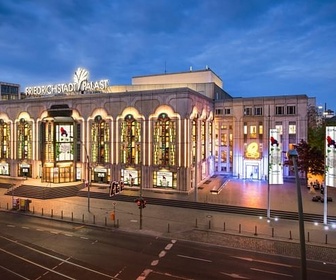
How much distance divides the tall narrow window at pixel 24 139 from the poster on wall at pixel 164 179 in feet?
94.1

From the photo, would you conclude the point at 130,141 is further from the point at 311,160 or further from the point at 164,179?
the point at 311,160

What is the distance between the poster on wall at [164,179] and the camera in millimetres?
50281

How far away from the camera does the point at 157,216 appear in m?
37.1

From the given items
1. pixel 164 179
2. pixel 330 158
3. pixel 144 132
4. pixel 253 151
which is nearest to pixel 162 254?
pixel 330 158

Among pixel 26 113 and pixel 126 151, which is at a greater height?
pixel 26 113

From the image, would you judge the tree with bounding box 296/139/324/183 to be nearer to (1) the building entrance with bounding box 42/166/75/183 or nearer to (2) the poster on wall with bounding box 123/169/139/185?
(2) the poster on wall with bounding box 123/169/139/185

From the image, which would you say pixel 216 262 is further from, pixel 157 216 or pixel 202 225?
pixel 157 216

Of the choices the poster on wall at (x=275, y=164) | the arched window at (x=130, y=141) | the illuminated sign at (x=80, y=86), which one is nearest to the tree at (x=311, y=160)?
the poster on wall at (x=275, y=164)

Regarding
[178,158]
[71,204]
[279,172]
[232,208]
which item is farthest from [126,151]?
[279,172]

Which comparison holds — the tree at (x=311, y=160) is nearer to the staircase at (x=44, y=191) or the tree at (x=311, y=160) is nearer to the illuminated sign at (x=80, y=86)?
the staircase at (x=44, y=191)

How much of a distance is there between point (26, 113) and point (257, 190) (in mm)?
47716

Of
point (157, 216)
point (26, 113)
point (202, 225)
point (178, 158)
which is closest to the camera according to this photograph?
point (202, 225)

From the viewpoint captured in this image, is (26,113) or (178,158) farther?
(26,113)

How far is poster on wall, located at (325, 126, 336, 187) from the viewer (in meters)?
32.3
